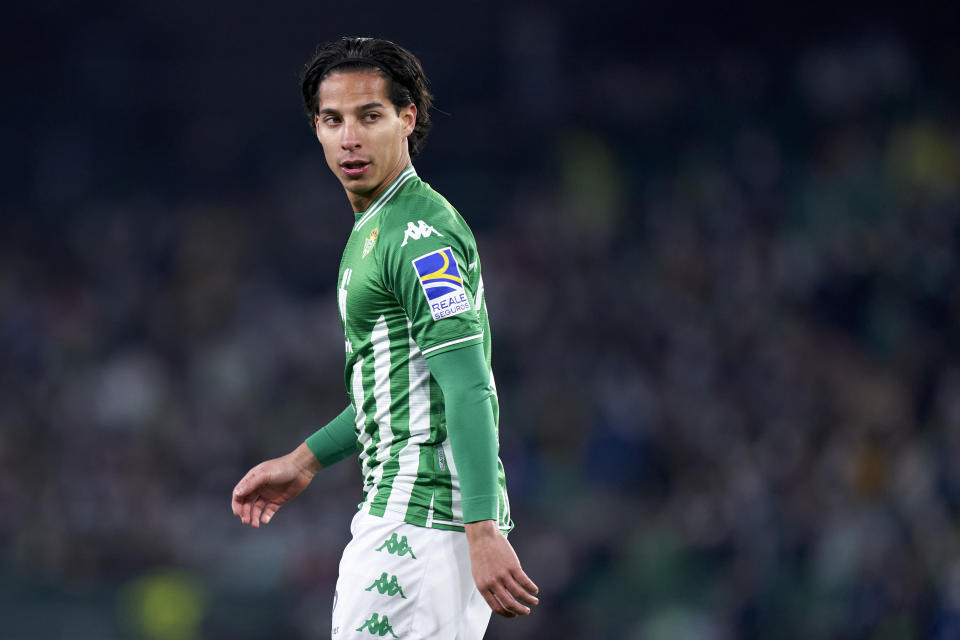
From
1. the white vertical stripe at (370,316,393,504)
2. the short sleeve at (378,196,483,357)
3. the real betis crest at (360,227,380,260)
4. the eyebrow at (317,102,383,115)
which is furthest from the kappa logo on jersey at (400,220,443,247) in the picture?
the eyebrow at (317,102,383,115)

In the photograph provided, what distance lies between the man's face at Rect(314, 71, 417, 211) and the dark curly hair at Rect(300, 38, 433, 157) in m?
0.02

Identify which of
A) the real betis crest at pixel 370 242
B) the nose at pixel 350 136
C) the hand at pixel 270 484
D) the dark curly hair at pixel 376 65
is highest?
the dark curly hair at pixel 376 65

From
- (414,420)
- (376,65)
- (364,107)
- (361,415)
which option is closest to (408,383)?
(414,420)

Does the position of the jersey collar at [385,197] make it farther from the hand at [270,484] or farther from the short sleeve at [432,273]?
the hand at [270,484]

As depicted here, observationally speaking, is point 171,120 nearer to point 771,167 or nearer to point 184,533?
point 184,533

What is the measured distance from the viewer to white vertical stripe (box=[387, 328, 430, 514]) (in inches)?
99.8

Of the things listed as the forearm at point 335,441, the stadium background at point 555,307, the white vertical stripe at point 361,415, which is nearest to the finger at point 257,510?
the forearm at point 335,441

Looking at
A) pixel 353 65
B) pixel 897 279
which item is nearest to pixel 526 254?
pixel 897 279

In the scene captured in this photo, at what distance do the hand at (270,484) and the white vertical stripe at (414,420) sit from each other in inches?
21.5

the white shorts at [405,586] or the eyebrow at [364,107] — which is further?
the eyebrow at [364,107]

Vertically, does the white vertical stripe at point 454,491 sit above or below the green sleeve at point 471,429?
below

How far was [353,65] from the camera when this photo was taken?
8.77 feet

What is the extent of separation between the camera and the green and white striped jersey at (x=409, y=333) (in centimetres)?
242

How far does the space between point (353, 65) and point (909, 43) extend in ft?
30.9
